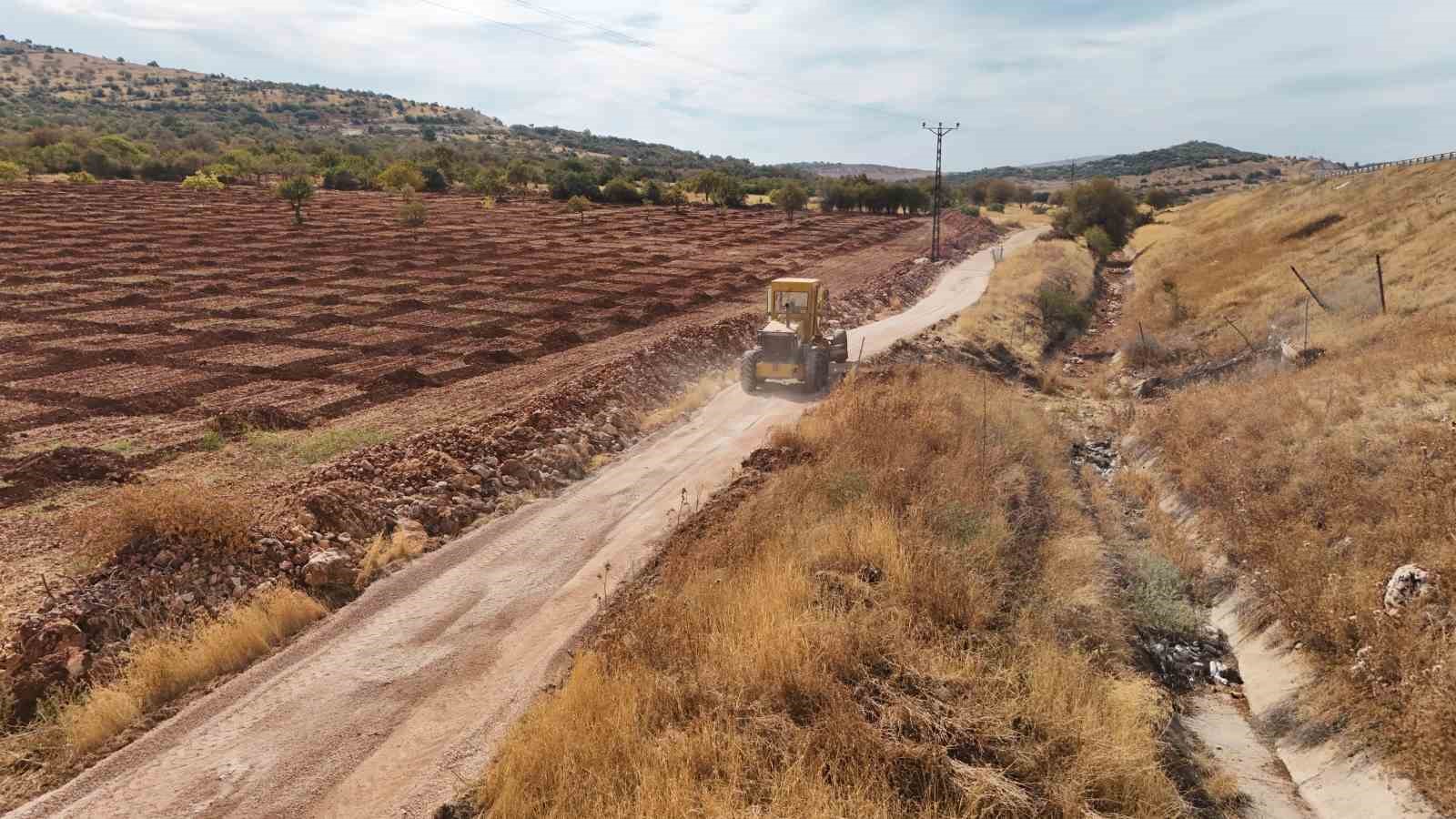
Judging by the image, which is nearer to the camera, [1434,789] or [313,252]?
[1434,789]

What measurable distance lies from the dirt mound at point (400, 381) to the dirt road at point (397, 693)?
897cm

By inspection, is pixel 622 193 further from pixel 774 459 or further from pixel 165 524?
pixel 165 524

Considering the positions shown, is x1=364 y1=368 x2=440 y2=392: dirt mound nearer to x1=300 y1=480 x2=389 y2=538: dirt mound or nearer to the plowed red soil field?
the plowed red soil field

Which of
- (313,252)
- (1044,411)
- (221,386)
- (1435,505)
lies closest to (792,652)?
(1435,505)

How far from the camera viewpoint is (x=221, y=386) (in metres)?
19.6

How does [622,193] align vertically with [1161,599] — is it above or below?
above

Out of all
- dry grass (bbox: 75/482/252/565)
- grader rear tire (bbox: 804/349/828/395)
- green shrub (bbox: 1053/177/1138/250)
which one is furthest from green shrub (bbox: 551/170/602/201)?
dry grass (bbox: 75/482/252/565)

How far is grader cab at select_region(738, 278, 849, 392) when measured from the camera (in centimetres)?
2059

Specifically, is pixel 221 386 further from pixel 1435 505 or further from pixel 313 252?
pixel 313 252

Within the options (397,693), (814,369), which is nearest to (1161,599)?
(814,369)

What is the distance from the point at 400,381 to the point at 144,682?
13.4 meters

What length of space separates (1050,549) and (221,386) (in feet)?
66.0

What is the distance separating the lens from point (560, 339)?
26.4 m

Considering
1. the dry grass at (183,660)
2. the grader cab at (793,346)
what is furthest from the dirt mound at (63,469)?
the grader cab at (793,346)
